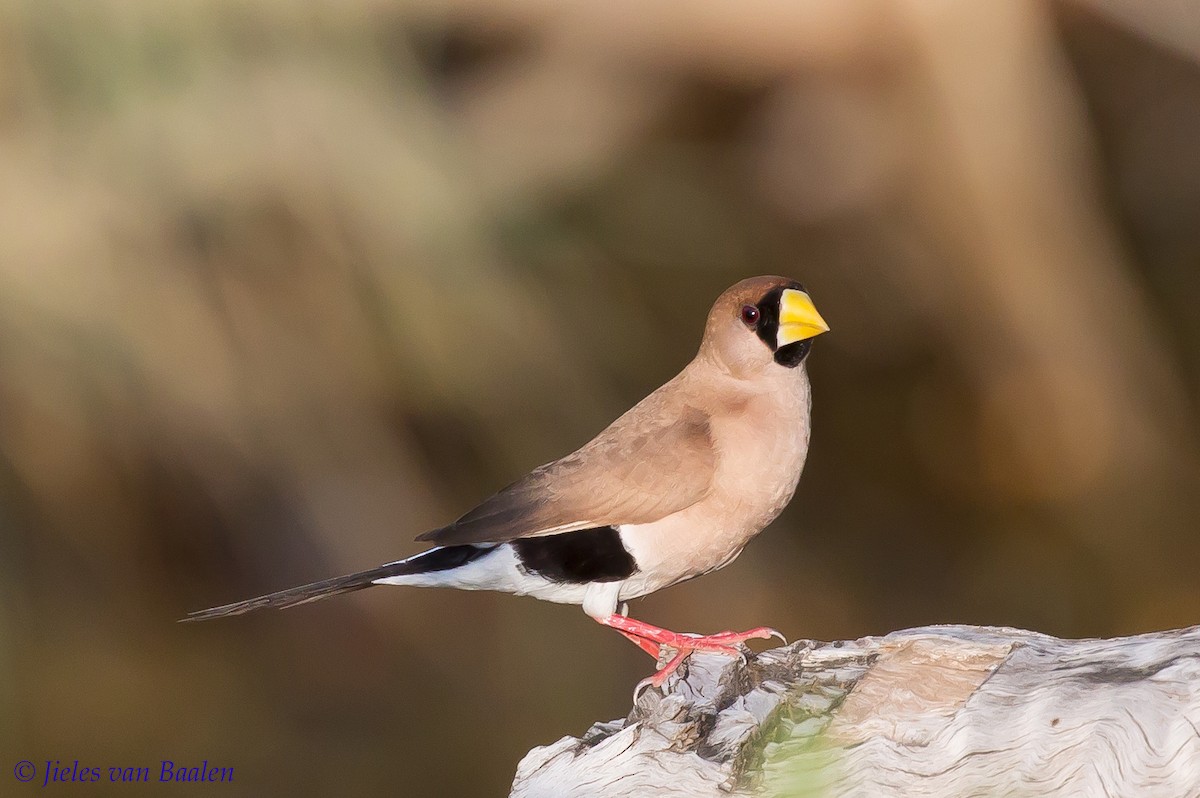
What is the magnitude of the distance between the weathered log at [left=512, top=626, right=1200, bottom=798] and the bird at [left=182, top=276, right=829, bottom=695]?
162 millimetres

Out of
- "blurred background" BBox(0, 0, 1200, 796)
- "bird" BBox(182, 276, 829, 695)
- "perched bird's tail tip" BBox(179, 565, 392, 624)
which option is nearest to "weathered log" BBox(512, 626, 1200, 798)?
"bird" BBox(182, 276, 829, 695)

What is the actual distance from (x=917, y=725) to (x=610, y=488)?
77 centimetres

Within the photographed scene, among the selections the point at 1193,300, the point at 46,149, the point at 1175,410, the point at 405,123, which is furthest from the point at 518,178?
the point at 1193,300

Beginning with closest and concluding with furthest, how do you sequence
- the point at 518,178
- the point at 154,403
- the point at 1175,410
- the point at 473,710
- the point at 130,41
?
the point at 130,41
the point at 154,403
the point at 518,178
the point at 1175,410
the point at 473,710

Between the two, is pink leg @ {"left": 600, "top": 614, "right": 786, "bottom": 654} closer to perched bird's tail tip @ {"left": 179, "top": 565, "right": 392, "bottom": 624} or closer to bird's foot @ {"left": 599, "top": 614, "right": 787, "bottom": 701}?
bird's foot @ {"left": 599, "top": 614, "right": 787, "bottom": 701}

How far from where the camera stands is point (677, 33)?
2.86m

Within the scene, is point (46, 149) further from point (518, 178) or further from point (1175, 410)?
point (1175, 410)

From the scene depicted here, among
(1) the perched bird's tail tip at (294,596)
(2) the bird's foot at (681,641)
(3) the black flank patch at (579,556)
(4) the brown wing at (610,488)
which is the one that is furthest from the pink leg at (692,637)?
(1) the perched bird's tail tip at (294,596)

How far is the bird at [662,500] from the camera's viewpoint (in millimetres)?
2326

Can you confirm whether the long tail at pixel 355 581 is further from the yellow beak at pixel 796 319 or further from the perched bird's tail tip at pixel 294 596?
the yellow beak at pixel 796 319

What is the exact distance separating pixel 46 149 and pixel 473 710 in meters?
3.08

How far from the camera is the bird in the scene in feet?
7.63

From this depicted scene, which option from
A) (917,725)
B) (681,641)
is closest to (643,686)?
(681,641)

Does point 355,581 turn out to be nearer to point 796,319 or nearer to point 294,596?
point 294,596
